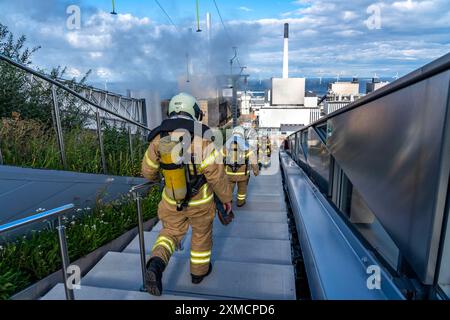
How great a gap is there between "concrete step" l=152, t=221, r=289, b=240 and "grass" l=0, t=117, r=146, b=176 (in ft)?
4.03

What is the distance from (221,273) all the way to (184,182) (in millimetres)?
816

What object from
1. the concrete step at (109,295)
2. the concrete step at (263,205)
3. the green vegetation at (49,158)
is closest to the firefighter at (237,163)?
the concrete step at (263,205)

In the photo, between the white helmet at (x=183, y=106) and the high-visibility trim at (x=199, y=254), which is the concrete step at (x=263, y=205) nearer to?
the high-visibility trim at (x=199, y=254)

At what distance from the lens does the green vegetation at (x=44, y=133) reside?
3.27 meters

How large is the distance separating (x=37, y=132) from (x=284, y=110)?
4844cm

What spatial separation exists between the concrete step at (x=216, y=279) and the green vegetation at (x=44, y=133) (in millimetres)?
1486

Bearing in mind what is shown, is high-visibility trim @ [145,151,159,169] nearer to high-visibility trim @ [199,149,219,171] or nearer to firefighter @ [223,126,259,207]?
high-visibility trim @ [199,149,219,171]

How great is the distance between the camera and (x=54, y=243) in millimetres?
2424

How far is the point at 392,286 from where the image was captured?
1.59 meters

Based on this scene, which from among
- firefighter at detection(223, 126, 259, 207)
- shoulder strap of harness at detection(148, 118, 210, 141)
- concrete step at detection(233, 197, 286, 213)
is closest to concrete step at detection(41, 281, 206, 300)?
shoulder strap of harness at detection(148, 118, 210, 141)

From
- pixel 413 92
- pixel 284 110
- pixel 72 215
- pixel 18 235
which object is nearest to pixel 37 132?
pixel 72 215

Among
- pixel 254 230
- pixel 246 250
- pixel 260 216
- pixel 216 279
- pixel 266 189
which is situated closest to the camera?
pixel 216 279

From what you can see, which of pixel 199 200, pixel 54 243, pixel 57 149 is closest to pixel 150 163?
pixel 199 200

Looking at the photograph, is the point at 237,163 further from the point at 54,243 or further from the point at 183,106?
the point at 54,243
